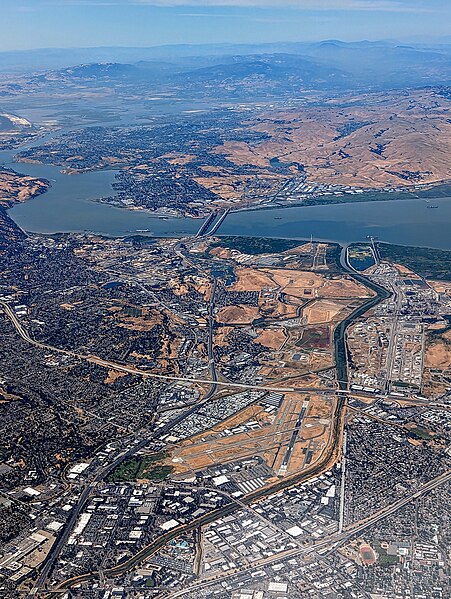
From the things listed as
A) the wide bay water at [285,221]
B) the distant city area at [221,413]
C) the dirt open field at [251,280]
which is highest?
the wide bay water at [285,221]

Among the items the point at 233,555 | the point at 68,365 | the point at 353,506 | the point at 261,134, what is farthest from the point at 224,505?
the point at 261,134

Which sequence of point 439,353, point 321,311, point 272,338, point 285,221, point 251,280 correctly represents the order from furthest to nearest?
point 285,221 < point 251,280 < point 321,311 < point 272,338 < point 439,353

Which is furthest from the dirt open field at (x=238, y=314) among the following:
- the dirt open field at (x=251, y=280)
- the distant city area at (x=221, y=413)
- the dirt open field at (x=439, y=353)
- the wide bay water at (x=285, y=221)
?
the wide bay water at (x=285, y=221)

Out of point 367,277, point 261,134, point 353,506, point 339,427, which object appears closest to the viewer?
point 353,506

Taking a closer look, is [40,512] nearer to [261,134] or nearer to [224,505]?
[224,505]

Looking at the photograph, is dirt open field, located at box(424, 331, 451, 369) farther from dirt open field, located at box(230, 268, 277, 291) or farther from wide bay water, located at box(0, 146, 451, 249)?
wide bay water, located at box(0, 146, 451, 249)

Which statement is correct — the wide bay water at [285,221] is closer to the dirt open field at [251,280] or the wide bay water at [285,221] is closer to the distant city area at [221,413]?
the distant city area at [221,413]

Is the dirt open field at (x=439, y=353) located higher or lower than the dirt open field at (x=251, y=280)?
lower

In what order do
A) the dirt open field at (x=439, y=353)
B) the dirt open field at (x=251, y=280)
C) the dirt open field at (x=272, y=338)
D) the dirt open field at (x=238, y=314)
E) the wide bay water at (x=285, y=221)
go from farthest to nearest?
the wide bay water at (x=285, y=221), the dirt open field at (x=251, y=280), the dirt open field at (x=238, y=314), the dirt open field at (x=272, y=338), the dirt open field at (x=439, y=353)

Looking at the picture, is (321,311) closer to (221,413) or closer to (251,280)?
(251,280)

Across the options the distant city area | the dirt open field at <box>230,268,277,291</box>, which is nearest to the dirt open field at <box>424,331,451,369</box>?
the distant city area

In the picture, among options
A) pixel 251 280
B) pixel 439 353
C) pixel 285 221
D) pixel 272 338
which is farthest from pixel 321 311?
pixel 285 221
